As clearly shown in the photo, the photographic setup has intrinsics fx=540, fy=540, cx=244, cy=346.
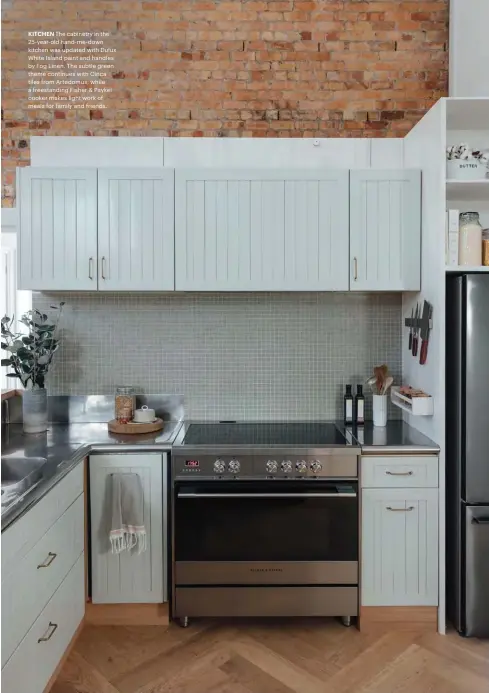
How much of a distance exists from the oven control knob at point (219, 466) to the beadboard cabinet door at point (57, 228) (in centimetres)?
110

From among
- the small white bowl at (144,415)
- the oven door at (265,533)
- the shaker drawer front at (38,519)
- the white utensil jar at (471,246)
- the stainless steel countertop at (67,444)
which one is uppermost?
the white utensil jar at (471,246)

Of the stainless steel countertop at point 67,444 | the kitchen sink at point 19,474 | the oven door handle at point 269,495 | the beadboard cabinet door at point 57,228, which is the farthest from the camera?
the beadboard cabinet door at point 57,228

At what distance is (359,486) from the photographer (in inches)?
99.2

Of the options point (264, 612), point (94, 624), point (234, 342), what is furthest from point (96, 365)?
point (264, 612)

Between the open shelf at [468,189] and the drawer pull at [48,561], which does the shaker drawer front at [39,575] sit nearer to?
the drawer pull at [48,561]

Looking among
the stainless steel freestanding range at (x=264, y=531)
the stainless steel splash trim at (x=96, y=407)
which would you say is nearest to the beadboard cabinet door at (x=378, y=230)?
the stainless steel freestanding range at (x=264, y=531)

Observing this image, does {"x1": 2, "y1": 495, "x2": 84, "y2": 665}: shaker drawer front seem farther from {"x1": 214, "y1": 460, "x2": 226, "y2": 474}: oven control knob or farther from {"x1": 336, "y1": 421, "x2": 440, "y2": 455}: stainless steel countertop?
{"x1": 336, "y1": 421, "x2": 440, "y2": 455}: stainless steel countertop

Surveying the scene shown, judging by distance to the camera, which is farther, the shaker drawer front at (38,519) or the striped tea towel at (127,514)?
the striped tea towel at (127,514)

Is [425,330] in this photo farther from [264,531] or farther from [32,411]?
[32,411]

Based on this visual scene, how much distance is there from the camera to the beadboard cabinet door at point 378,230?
2768 mm

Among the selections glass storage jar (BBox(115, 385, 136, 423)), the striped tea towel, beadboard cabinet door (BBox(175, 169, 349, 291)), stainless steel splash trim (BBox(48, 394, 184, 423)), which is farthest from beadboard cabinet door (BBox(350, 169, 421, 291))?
the striped tea towel

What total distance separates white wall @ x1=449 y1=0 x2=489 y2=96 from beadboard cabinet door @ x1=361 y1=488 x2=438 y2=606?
2128mm

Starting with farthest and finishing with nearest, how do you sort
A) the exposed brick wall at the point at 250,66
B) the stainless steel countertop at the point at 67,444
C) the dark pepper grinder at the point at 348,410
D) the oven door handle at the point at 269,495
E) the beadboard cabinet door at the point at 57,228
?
the exposed brick wall at the point at 250,66 → the dark pepper grinder at the point at 348,410 → the beadboard cabinet door at the point at 57,228 → the oven door handle at the point at 269,495 → the stainless steel countertop at the point at 67,444

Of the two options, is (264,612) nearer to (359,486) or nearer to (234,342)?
(359,486)
